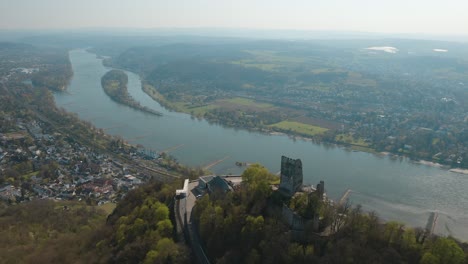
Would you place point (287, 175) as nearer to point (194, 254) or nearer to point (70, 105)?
point (194, 254)

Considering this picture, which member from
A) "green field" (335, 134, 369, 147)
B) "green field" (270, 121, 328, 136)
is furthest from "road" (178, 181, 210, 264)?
"green field" (270, 121, 328, 136)

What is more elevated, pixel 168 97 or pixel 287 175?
pixel 287 175

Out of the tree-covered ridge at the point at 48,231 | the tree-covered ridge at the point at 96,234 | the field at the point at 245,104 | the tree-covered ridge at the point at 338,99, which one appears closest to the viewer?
the tree-covered ridge at the point at 96,234

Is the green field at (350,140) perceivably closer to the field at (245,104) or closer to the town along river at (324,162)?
the town along river at (324,162)

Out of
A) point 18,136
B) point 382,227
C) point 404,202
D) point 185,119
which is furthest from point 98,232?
point 185,119

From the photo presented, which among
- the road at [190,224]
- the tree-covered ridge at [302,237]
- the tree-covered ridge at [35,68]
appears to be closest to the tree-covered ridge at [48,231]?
the road at [190,224]

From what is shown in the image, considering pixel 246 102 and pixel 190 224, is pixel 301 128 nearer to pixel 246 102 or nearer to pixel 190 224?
pixel 246 102
